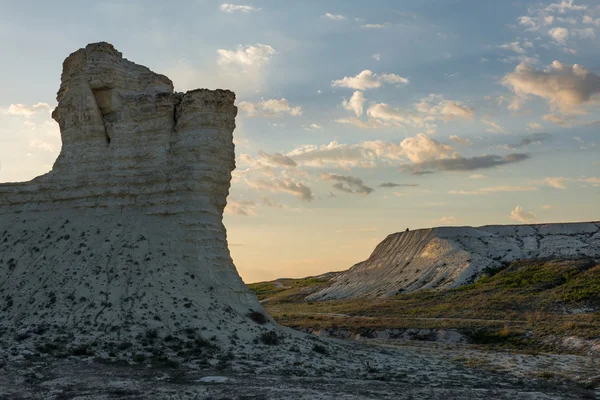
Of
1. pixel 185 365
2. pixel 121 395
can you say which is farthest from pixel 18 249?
pixel 121 395

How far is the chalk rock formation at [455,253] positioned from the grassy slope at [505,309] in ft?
10.6

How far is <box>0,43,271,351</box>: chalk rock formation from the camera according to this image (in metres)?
21.7

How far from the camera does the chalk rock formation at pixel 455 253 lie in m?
52.7

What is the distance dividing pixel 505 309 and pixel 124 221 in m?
24.3

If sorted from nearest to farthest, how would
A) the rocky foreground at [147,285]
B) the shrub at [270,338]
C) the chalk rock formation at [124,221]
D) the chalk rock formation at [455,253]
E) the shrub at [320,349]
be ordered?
1. the rocky foreground at [147,285]
2. the chalk rock formation at [124,221]
3. the shrub at [270,338]
4. the shrub at [320,349]
5. the chalk rock formation at [455,253]

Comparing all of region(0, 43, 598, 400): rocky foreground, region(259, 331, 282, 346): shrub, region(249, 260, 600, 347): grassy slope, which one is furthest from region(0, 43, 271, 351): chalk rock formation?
region(249, 260, 600, 347): grassy slope

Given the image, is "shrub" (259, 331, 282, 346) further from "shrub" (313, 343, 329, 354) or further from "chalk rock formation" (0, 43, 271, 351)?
"shrub" (313, 343, 329, 354)

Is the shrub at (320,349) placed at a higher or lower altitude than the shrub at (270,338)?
lower

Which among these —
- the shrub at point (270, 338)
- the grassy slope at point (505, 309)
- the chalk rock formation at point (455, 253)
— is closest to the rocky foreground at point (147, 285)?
the shrub at point (270, 338)

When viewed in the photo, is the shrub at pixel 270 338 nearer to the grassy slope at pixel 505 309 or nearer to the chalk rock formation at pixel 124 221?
the chalk rock formation at pixel 124 221

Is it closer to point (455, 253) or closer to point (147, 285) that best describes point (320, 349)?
point (147, 285)

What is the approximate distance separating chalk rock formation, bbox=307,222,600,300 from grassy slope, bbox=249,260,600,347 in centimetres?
323

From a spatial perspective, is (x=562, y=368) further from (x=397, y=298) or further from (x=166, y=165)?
(x=397, y=298)

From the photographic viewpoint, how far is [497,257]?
54.2 meters
